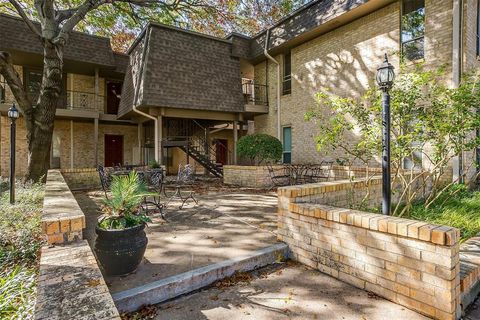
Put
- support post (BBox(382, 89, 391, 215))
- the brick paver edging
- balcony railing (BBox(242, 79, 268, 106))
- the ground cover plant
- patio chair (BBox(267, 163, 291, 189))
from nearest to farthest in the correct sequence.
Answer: the brick paver edging < the ground cover plant < support post (BBox(382, 89, 391, 215)) < patio chair (BBox(267, 163, 291, 189)) < balcony railing (BBox(242, 79, 268, 106))

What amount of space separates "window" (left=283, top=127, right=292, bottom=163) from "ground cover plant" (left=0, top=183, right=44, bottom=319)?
33.1 ft

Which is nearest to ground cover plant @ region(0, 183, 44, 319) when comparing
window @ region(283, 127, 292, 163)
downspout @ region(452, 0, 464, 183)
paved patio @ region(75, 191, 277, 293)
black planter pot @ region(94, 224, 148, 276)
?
black planter pot @ region(94, 224, 148, 276)

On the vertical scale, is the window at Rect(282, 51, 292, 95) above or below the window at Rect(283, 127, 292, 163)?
above

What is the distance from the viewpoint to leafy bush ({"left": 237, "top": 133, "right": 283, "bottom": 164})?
34.7 ft

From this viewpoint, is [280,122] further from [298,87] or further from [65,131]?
[65,131]

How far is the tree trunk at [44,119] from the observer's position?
855 centimetres

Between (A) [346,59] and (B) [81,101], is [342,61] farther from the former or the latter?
(B) [81,101]

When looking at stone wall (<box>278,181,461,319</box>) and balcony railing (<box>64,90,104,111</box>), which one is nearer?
stone wall (<box>278,181,461,319</box>)

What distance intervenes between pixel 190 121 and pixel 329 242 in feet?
42.3

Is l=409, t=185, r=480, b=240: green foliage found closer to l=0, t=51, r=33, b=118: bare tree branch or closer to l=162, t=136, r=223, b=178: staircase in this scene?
l=162, t=136, r=223, b=178: staircase

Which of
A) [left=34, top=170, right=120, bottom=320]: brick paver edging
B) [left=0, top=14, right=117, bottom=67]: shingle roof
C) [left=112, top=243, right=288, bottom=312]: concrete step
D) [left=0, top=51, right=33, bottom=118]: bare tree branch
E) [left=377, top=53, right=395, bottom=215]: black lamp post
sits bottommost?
[left=112, top=243, right=288, bottom=312]: concrete step

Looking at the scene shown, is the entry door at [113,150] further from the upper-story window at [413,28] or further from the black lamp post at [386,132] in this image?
the black lamp post at [386,132]

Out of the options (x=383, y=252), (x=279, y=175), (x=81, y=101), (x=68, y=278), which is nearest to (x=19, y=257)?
(x=68, y=278)

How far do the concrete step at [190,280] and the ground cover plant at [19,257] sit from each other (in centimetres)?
73
